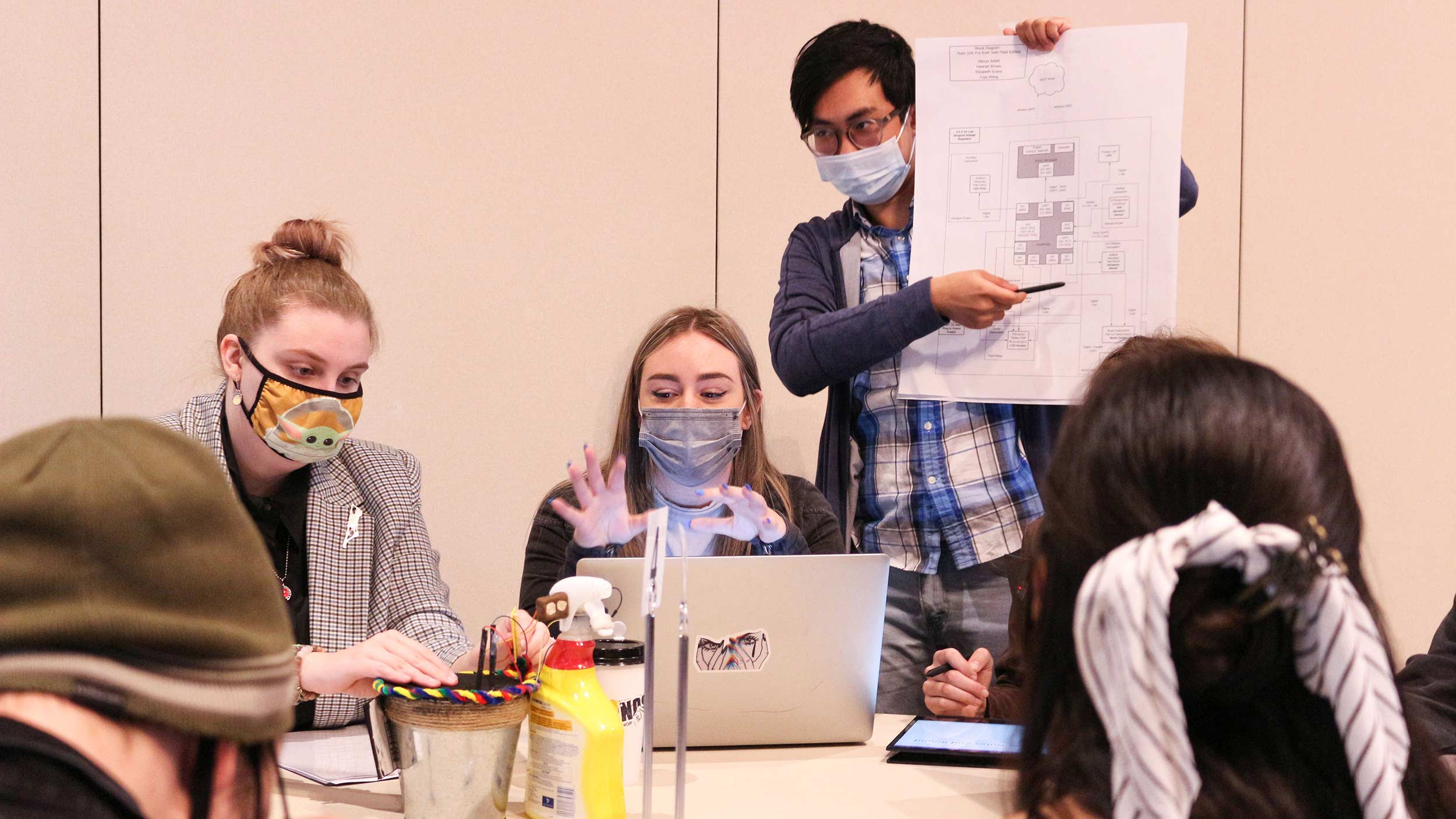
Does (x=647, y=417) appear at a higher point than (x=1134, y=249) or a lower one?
lower

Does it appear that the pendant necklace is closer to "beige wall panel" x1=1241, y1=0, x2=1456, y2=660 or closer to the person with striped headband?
the person with striped headband

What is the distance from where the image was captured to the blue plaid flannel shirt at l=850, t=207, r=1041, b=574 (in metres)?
2.21

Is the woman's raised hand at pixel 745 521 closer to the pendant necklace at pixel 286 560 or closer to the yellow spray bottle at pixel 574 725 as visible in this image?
the yellow spray bottle at pixel 574 725

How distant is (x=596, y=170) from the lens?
304 centimetres

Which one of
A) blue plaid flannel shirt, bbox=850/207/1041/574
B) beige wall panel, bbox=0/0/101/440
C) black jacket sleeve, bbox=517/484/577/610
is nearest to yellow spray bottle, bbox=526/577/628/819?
black jacket sleeve, bbox=517/484/577/610

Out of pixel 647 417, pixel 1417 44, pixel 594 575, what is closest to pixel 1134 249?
pixel 647 417

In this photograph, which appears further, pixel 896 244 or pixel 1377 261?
pixel 1377 261

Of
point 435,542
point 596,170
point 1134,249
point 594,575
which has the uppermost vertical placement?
point 596,170

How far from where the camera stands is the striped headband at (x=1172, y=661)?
2.43 feet

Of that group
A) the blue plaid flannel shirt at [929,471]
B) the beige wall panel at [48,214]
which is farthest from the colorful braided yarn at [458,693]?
the beige wall panel at [48,214]

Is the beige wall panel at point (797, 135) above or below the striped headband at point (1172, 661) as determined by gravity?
above

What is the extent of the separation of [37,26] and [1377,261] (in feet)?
11.1

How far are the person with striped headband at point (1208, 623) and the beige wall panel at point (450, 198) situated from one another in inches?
87.7

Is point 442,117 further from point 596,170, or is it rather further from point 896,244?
point 896,244
